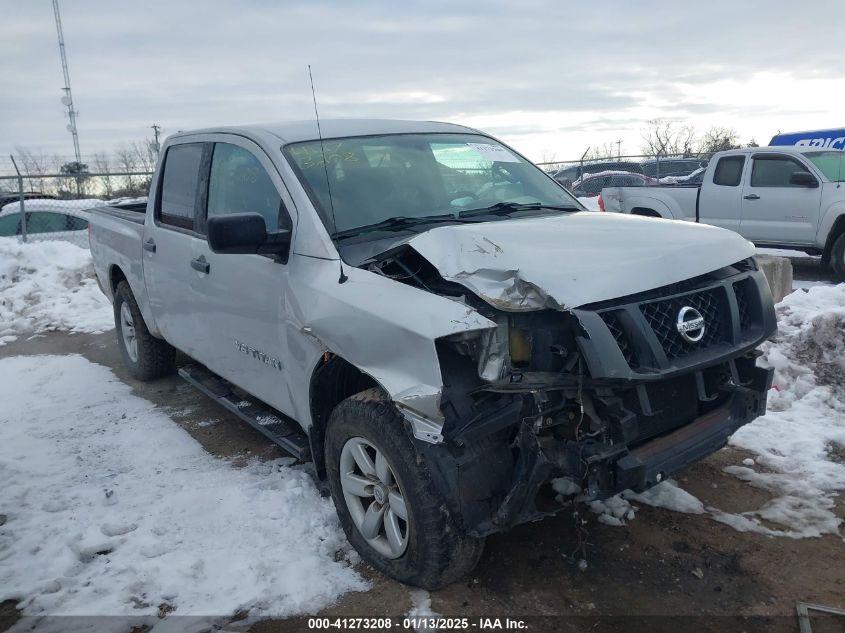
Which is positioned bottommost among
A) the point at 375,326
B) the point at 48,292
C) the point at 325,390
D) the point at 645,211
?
the point at 48,292

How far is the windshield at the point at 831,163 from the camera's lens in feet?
32.9

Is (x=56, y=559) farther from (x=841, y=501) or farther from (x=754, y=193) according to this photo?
(x=754, y=193)

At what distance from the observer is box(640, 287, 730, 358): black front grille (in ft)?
9.36

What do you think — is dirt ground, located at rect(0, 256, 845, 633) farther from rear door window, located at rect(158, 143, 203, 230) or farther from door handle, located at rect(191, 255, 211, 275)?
rear door window, located at rect(158, 143, 203, 230)

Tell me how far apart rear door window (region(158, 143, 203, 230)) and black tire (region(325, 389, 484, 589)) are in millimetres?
2226

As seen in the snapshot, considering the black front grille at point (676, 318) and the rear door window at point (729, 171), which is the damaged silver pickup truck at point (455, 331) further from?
the rear door window at point (729, 171)

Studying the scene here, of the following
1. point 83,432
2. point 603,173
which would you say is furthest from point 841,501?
point 603,173

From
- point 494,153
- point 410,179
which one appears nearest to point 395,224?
point 410,179

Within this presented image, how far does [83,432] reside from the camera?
→ 17.1ft

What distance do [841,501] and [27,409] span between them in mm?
5728

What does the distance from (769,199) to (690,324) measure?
8.75m

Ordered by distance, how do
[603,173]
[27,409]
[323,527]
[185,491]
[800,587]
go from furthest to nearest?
[603,173] → [27,409] → [185,491] → [323,527] → [800,587]

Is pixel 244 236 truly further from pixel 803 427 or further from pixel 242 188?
pixel 803 427

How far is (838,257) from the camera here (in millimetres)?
9789
